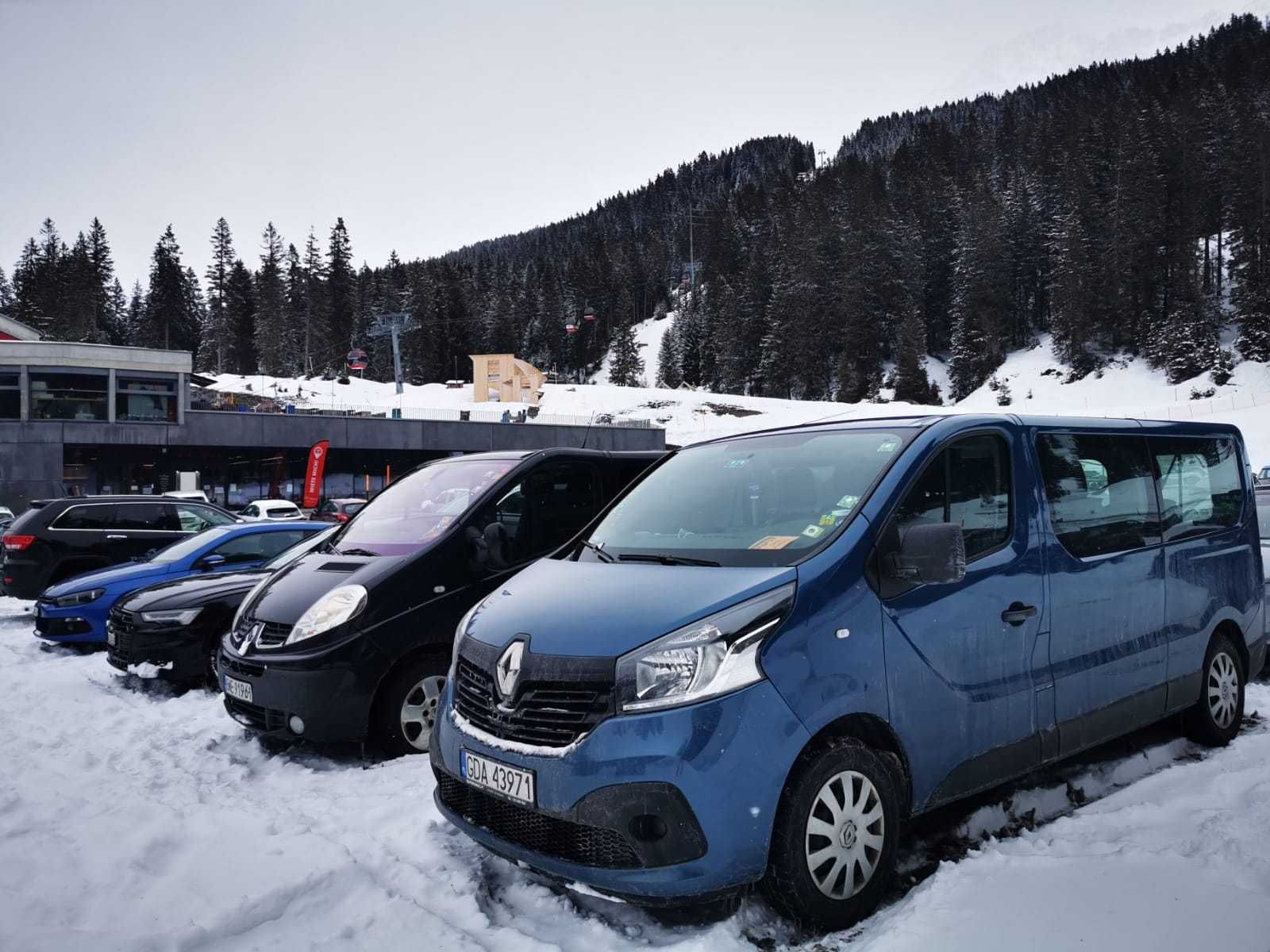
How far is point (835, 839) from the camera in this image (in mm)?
3047

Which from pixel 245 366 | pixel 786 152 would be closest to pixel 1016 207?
pixel 245 366

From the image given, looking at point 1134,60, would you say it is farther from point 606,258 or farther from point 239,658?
point 239,658

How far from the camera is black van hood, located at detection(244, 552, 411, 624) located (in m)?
5.14

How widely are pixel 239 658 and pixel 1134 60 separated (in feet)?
560

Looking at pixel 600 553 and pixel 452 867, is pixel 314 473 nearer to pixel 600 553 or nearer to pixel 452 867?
pixel 600 553

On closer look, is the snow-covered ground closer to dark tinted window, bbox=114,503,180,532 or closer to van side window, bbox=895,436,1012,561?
dark tinted window, bbox=114,503,180,532

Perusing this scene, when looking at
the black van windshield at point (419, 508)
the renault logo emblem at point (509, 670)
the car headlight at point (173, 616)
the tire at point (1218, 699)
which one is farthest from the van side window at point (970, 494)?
the car headlight at point (173, 616)

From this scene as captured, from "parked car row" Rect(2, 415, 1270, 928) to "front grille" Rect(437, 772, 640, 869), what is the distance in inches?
0.5

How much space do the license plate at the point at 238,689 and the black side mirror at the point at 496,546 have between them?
64.4 inches

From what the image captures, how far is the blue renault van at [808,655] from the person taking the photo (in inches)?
112

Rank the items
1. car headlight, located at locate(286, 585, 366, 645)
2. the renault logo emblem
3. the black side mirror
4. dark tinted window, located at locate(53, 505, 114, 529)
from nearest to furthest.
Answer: the renault logo emblem, car headlight, located at locate(286, 585, 366, 645), the black side mirror, dark tinted window, located at locate(53, 505, 114, 529)

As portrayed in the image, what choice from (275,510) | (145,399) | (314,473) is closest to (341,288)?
(145,399)

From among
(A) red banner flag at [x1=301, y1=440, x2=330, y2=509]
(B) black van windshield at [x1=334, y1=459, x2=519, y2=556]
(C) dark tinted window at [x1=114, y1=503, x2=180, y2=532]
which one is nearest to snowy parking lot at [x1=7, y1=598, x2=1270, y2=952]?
(B) black van windshield at [x1=334, y1=459, x2=519, y2=556]

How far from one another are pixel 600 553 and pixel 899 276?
3892 inches
